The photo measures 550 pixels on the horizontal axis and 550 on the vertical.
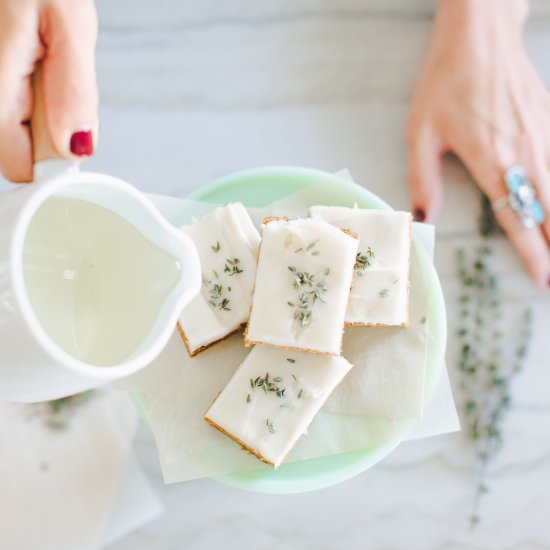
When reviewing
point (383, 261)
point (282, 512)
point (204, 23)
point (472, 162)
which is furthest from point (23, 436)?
point (472, 162)

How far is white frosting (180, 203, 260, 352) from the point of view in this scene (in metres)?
0.98

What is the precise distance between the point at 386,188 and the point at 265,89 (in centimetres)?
30

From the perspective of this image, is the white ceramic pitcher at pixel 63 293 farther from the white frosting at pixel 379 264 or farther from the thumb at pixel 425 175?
the thumb at pixel 425 175

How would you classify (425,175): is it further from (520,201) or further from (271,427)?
(271,427)

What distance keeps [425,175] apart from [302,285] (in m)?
0.43

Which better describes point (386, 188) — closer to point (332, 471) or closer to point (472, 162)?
point (472, 162)

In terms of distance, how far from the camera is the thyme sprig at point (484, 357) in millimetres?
1248

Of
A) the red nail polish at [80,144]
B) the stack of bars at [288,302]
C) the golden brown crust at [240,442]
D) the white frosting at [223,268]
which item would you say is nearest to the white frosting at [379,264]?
the stack of bars at [288,302]

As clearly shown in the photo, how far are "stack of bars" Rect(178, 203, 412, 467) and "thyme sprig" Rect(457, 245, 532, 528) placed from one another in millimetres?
319

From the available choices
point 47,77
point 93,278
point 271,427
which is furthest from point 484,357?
point 47,77

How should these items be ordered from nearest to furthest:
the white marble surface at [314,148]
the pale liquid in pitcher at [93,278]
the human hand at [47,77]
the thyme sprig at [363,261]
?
the pale liquid in pitcher at [93,278] < the human hand at [47,77] < the thyme sprig at [363,261] < the white marble surface at [314,148]

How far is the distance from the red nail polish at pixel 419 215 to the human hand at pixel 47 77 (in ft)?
2.01

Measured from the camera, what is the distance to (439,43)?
1.29m

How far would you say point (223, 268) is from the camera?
100cm
